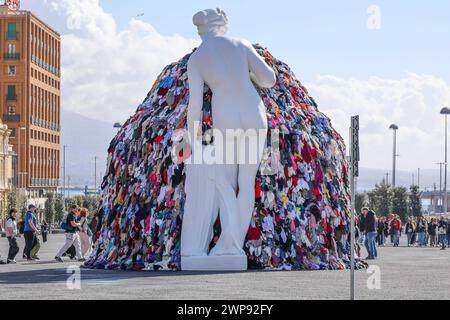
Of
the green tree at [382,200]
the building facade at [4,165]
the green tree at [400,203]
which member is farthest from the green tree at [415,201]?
the building facade at [4,165]

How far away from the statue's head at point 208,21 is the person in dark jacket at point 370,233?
33.5ft

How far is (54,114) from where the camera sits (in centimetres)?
14075

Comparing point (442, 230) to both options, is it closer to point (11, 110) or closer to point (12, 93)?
point (11, 110)

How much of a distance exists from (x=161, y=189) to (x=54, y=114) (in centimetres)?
11937

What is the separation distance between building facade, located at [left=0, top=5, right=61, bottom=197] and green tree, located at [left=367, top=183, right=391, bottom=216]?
42429 millimetres

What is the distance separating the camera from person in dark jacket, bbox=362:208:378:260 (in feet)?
101

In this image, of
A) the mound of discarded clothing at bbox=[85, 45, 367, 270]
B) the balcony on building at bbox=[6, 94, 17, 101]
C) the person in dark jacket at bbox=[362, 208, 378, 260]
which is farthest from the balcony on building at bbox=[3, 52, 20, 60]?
the mound of discarded clothing at bbox=[85, 45, 367, 270]

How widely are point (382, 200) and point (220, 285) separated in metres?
71.8

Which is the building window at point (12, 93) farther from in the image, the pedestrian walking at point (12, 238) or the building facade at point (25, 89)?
the pedestrian walking at point (12, 238)

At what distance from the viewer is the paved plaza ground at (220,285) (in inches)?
656

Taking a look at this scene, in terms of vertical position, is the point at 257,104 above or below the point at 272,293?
above

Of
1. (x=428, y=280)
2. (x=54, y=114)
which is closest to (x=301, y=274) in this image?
(x=428, y=280)

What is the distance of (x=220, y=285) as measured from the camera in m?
18.5
